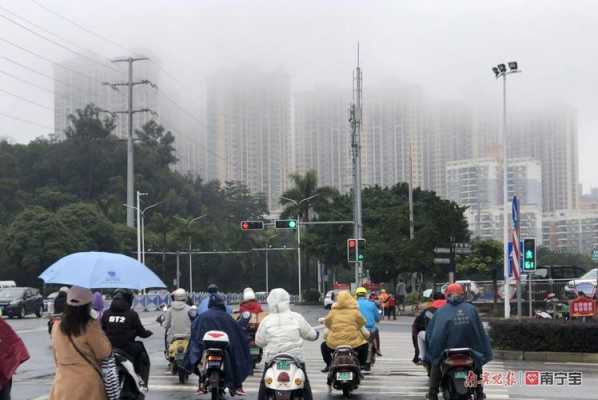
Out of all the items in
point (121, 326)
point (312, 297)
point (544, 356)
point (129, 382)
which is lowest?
point (312, 297)

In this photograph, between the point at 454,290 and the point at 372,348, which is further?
the point at 372,348

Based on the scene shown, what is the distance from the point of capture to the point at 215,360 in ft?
38.4

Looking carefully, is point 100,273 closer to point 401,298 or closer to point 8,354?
point 8,354

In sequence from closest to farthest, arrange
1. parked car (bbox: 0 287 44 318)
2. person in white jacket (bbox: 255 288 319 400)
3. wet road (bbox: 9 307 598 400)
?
person in white jacket (bbox: 255 288 319 400) → wet road (bbox: 9 307 598 400) → parked car (bbox: 0 287 44 318)

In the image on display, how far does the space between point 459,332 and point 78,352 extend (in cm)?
513

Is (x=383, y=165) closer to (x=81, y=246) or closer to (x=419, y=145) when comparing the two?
(x=419, y=145)

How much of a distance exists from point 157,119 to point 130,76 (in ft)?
132

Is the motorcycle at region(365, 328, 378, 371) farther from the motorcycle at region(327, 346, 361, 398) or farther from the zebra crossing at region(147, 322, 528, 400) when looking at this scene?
the motorcycle at region(327, 346, 361, 398)

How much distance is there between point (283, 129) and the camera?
9575 cm

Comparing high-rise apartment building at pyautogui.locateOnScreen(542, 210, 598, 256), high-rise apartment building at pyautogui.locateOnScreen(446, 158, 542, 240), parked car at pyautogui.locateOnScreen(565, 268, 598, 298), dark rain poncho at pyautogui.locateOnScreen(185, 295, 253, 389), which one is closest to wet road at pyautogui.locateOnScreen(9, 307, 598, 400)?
dark rain poncho at pyautogui.locateOnScreen(185, 295, 253, 389)

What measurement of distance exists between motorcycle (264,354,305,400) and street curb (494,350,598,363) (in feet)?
37.6

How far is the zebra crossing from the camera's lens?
44.8 feet

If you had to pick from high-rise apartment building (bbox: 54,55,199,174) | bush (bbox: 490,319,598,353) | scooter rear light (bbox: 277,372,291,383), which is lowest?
bush (bbox: 490,319,598,353)

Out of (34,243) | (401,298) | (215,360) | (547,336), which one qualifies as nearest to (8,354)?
(215,360)
